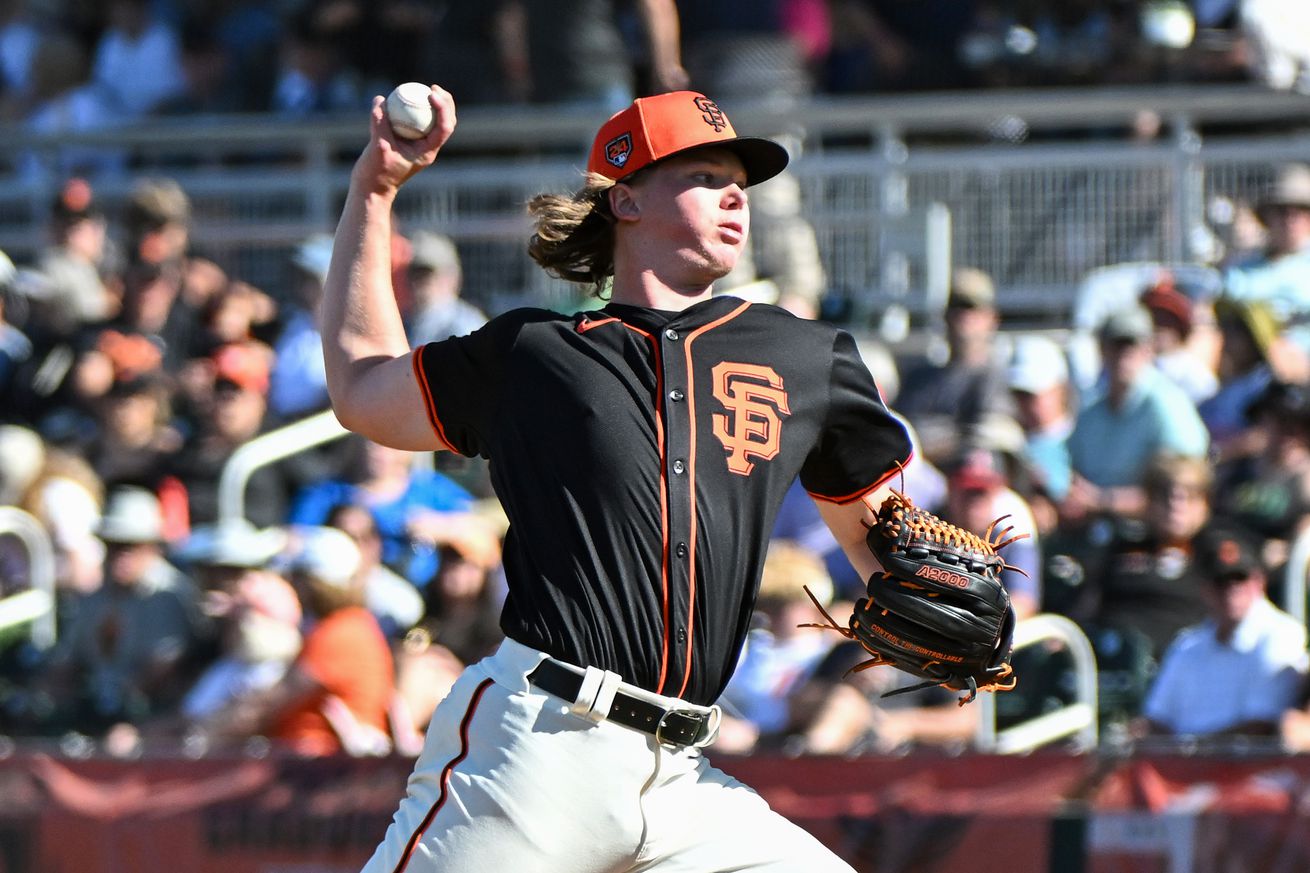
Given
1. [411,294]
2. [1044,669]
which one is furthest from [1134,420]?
[411,294]

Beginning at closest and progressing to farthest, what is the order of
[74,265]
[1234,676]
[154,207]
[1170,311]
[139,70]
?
[1234,676]
[1170,311]
[154,207]
[74,265]
[139,70]

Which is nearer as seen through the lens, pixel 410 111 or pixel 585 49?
pixel 410 111

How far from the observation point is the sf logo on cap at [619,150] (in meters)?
4.02

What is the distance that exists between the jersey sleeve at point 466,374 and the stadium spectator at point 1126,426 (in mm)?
4624

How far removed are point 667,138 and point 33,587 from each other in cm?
584

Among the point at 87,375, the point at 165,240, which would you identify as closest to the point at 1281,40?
the point at 165,240

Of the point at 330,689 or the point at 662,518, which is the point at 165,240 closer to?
the point at 330,689

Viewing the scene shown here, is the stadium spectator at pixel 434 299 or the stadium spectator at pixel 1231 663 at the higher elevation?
the stadium spectator at pixel 434 299

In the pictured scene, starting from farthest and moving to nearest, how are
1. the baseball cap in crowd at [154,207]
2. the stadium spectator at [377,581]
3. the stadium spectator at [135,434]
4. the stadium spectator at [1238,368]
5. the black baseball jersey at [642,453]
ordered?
the baseball cap in crowd at [154,207]
the stadium spectator at [135,434]
the stadium spectator at [1238,368]
the stadium spectator at [377,581]
the black baseball jersey at [642,453]

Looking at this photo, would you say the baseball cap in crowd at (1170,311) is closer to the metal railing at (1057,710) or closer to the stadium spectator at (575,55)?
the metal railing at (1057,710)

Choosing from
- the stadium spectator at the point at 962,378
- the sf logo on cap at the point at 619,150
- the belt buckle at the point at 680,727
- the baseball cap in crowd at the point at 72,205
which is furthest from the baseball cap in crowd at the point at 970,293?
the belt buckle at the point at 680,727

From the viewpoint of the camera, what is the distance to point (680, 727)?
3.71m

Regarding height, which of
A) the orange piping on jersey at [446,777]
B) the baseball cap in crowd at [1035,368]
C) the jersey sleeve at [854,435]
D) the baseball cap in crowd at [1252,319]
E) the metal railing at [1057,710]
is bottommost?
the metal railing at [1057,710]

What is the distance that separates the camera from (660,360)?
12.6 feet
